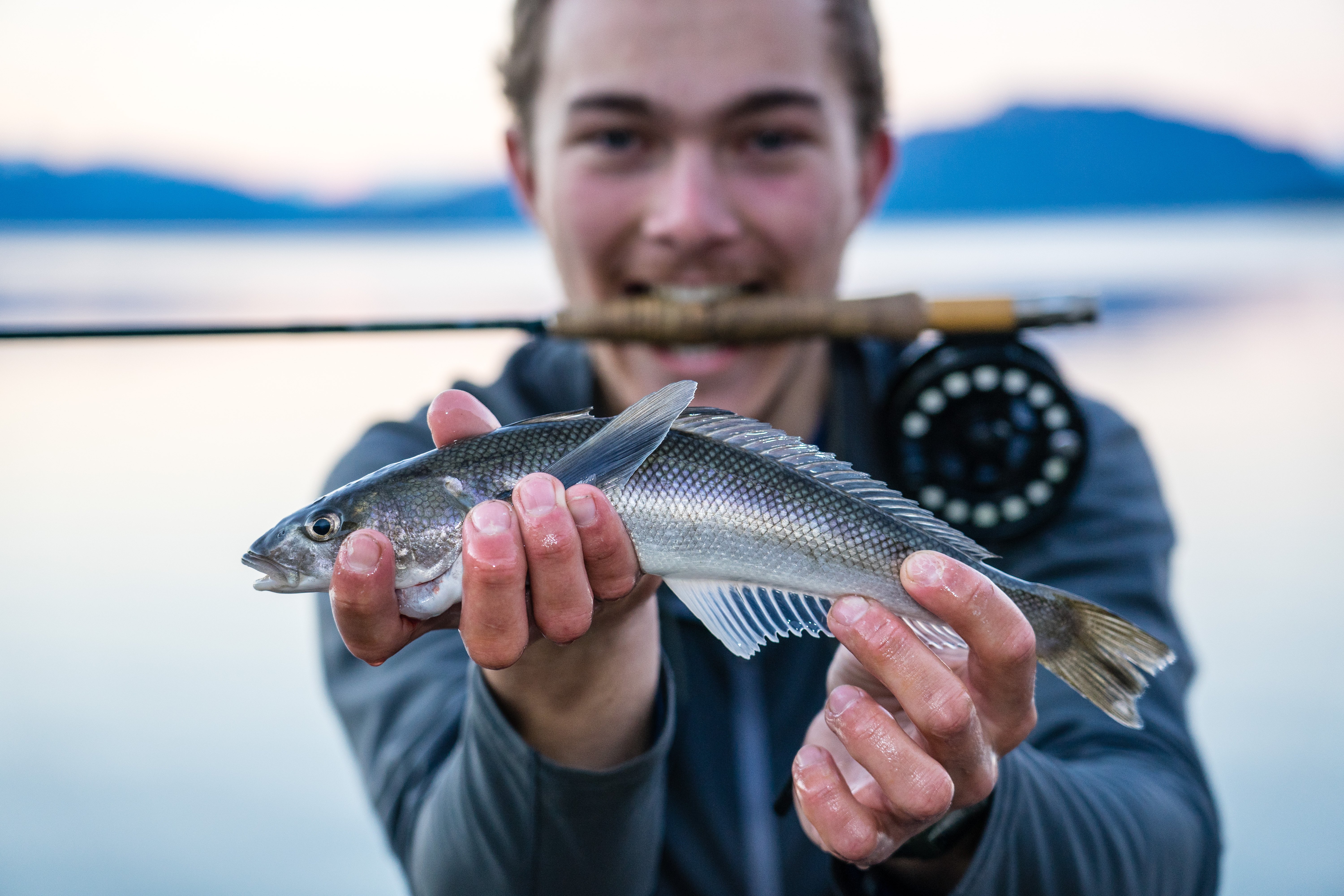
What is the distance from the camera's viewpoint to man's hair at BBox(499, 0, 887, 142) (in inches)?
140

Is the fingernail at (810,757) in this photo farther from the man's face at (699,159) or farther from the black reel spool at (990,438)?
the man's face at (699,159)

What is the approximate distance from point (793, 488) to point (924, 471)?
152 centimetres

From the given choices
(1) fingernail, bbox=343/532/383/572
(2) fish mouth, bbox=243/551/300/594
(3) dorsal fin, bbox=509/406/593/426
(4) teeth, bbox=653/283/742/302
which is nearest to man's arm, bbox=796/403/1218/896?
(3) dorsal fin, bbox=509/406/593/426

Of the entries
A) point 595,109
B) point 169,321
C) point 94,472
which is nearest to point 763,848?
point 595,109

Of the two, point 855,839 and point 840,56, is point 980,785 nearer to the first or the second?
point 855,839

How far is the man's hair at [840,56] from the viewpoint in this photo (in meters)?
3.54

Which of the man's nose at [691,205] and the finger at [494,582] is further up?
the man's nose at [691,205]

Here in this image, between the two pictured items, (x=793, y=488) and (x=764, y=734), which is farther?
(x=764, y=734)

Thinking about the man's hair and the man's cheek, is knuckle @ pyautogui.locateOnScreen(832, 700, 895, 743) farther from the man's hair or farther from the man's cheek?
the man's hair

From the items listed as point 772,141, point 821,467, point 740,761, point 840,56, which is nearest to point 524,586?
point 821,467

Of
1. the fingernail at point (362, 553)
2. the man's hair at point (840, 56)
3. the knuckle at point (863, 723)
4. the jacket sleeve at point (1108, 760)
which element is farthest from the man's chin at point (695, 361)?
the fingernail at point (362, 553)

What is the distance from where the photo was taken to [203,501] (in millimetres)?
7969

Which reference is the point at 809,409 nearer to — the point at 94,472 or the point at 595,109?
the point at 595,109

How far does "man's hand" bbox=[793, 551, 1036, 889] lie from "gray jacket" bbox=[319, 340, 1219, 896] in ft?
Answer: 1.24
